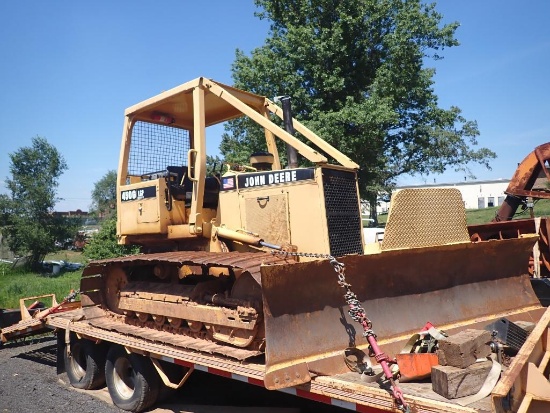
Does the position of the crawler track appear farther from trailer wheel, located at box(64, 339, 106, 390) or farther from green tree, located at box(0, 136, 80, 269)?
green tree, located at box(0, 136, 80, 269)

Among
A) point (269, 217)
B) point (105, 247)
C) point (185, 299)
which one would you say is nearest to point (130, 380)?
point (185, 299)

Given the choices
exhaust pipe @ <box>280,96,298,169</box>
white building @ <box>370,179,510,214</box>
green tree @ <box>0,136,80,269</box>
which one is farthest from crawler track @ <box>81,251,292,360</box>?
white building @ <box>370,179,510,214</box>

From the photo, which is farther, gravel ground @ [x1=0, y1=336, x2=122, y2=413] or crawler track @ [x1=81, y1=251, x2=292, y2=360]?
gravel ground @ [x1=0, y1=336, x2=122, y2=413]

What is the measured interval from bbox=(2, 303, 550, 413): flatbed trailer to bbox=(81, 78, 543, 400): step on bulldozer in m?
0.11

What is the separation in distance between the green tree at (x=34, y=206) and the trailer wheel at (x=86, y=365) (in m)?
21.9

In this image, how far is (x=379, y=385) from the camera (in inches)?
136

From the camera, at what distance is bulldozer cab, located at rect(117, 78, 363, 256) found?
4.78 metres

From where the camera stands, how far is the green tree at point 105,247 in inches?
646

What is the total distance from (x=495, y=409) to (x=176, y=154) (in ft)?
17.3

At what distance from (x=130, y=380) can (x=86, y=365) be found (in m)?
1.10

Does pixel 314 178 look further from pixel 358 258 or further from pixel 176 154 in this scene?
pixel 176 154

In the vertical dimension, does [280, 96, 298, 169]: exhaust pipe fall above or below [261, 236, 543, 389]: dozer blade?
above

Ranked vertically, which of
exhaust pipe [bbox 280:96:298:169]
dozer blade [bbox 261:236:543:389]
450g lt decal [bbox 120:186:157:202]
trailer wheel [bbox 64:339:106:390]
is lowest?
trailer wheel [bbox 64:339:106:390]

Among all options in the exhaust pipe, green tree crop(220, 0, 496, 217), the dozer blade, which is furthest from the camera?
green tree crop(220, 0, 496, 217)
